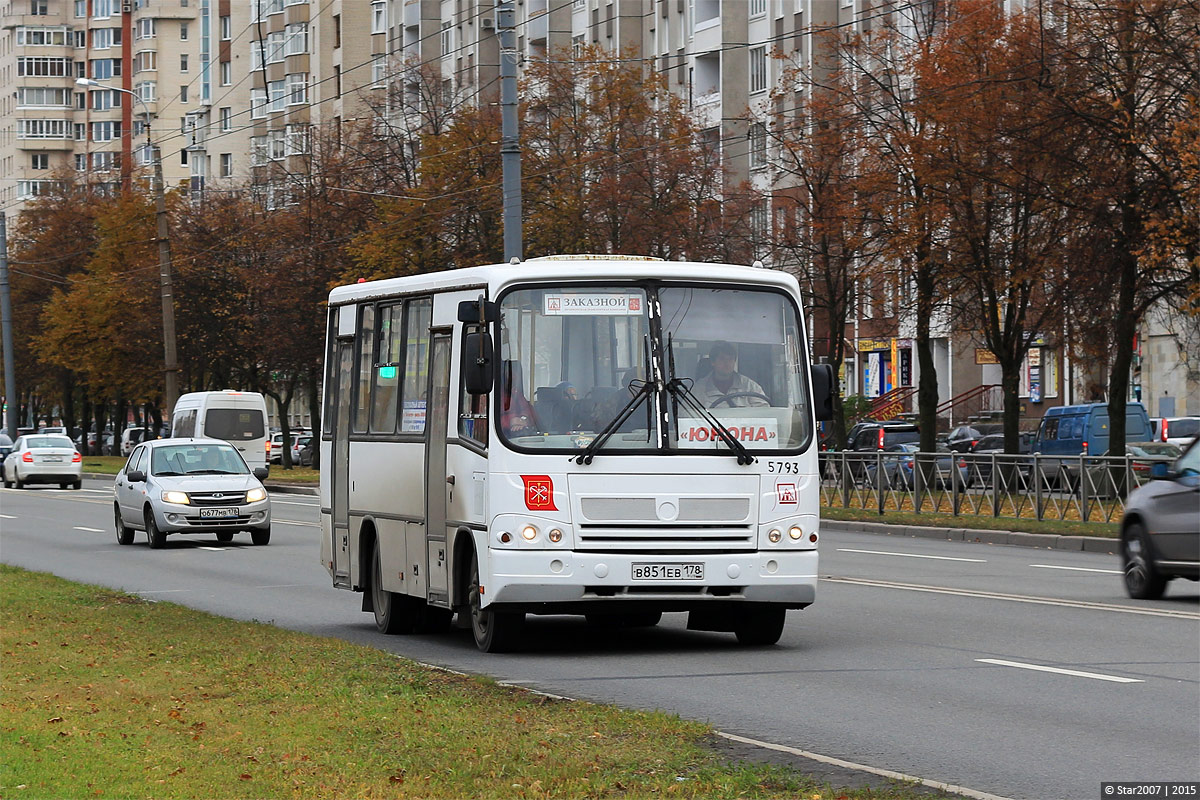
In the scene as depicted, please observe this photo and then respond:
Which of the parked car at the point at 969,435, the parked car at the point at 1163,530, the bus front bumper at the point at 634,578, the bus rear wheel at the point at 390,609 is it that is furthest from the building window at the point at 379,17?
the bus front bumper at the point at 634,578

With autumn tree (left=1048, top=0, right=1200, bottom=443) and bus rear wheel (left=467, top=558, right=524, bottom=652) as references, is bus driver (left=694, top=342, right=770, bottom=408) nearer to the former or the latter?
bus rear wheel (left=467, top=558, right=524, bottom=652)

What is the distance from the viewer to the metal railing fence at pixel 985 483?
30.0 metres

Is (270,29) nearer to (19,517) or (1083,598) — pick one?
(19,517)

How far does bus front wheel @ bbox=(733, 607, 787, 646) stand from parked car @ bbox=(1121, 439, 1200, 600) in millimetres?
4537

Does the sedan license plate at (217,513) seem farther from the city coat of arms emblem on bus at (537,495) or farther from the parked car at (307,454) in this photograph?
the parked car at (307,454)

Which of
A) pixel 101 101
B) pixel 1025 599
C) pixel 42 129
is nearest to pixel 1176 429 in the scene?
pixel 1025 599

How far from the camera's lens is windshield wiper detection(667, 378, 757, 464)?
46.4 feet

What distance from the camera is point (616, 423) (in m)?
14.0

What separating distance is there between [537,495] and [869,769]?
17.6 ft

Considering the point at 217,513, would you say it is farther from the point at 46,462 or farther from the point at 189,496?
the point at 46,462

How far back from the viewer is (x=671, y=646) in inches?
592

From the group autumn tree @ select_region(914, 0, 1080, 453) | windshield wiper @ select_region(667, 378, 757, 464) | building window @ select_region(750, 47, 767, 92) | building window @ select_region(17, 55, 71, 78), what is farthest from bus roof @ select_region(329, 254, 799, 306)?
building window @ select_region(17, 55, 71, 78)

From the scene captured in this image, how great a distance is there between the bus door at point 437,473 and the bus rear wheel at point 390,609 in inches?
39.6

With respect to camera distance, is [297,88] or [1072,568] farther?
[297,88]
